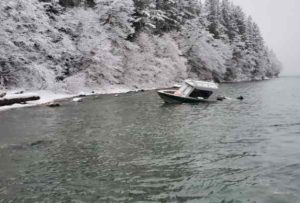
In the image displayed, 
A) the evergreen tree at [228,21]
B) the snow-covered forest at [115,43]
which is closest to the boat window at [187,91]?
the snow-covered forest at [115,43]

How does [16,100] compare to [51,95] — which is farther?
[51,95]

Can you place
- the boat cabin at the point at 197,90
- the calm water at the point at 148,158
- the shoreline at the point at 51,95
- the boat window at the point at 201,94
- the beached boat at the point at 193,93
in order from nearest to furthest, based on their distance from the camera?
the calm water at the point at 148,158 < the shoreline at the point at 51,95 < the beached boat at the point at 193,93 < the boat cabin at the point at 197,90 < the boat window at the point at 201,94

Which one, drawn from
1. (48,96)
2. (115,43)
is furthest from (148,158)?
(115,43)

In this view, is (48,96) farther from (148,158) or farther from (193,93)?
(148,158)

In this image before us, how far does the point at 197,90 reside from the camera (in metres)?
37.4

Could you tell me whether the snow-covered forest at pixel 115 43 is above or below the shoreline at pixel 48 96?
above

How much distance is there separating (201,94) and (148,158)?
23.6 m

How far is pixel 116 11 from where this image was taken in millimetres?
52969

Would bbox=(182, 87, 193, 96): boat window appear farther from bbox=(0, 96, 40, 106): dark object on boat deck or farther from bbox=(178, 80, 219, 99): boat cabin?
bbox=(0, 96, 40, 106): dark object on boat deck

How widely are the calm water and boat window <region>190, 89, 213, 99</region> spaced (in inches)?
414

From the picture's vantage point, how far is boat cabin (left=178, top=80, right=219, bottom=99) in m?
37.2

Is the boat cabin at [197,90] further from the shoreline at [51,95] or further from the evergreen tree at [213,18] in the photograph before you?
the evergreen tree at [213,18]

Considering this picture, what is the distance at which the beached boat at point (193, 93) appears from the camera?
36156mm

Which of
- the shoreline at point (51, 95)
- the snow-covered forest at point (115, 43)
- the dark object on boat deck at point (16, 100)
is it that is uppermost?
the snow-covered forest at point (115, 43)
